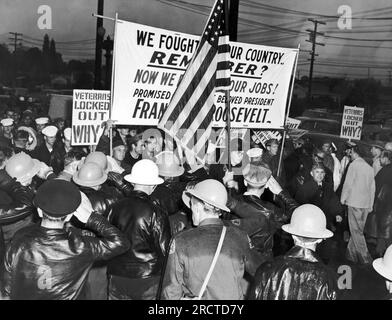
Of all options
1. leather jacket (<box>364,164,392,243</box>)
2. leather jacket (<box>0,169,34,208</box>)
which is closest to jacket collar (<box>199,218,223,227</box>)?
leather jacket (<box>0,169,34,208</box>)

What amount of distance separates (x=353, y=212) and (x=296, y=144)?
3.51m

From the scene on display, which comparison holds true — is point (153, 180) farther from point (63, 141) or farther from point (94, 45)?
point (94, 45)

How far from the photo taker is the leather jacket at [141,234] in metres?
4.27

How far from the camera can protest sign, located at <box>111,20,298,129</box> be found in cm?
691

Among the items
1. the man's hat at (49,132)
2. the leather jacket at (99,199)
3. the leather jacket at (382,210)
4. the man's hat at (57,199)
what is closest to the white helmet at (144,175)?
the leather jacket at (99,199)

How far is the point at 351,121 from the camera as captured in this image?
995cm

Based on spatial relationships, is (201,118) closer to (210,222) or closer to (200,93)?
(200,93)

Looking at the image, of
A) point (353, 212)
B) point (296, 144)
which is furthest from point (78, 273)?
point (296, 144)

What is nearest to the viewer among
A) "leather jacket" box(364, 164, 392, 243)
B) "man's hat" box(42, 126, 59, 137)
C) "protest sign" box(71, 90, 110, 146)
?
"protest sign" box(71, 90, 110, 146)

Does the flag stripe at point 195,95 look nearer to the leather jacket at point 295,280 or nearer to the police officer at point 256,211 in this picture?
the police officer at point 256,211

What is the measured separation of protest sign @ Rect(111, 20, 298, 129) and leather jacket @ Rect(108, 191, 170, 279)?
109 inches

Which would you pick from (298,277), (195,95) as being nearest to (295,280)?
(298,277)

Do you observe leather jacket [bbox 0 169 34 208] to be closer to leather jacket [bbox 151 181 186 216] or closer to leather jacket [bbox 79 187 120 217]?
leather jacket [bbox 79 187 120 217]

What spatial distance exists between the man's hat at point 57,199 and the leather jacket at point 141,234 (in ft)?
3.22
